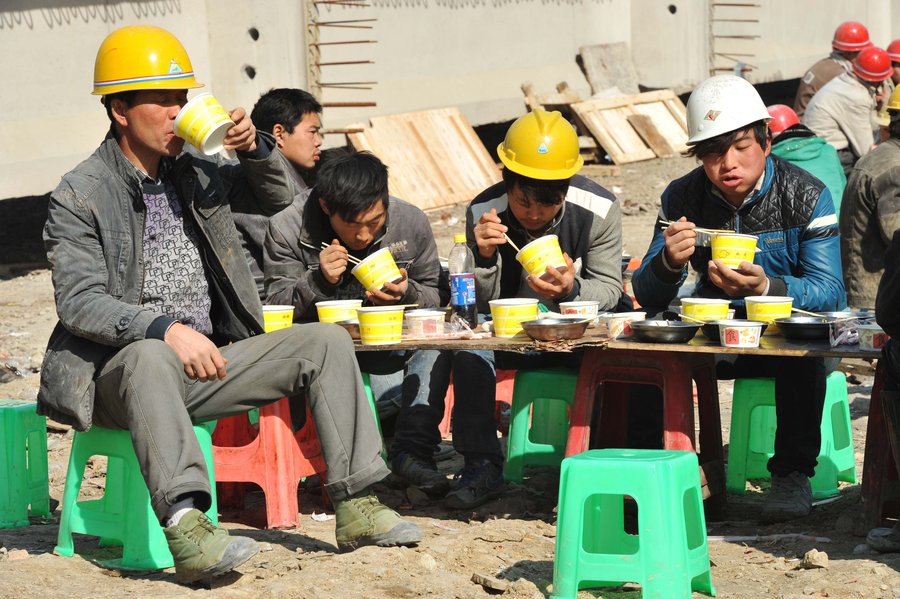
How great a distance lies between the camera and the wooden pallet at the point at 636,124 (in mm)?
16609

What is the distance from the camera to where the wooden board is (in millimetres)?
14109

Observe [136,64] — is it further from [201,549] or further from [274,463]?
[201,549]

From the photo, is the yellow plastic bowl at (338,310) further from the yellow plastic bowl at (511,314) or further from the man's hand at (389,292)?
the yellow plastic bowl at (511,314)

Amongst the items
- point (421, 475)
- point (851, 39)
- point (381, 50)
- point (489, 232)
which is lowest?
point (421, 475)

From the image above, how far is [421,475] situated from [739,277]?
1682 millimetres

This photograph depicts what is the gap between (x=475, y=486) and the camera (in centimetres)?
571

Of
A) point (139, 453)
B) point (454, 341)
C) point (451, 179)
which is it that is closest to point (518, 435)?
point (454, 341)

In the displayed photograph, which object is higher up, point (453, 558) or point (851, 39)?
point (851, 39)

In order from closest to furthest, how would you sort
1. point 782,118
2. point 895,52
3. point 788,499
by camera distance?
1. point 788,499
2. point 782,118
3. point 895,52

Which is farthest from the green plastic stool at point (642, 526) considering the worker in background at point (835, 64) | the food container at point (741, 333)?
the worker in background at point (835, 64)

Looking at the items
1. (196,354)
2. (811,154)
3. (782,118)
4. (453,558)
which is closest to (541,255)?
(453,558)

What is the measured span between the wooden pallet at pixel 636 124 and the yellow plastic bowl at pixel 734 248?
11258 millimetres

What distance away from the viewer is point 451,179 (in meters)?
14.8

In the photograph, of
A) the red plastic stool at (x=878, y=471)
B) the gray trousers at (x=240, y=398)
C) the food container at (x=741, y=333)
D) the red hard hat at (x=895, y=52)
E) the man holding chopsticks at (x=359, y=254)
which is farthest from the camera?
the red hard hat at (x=895, y=52)
